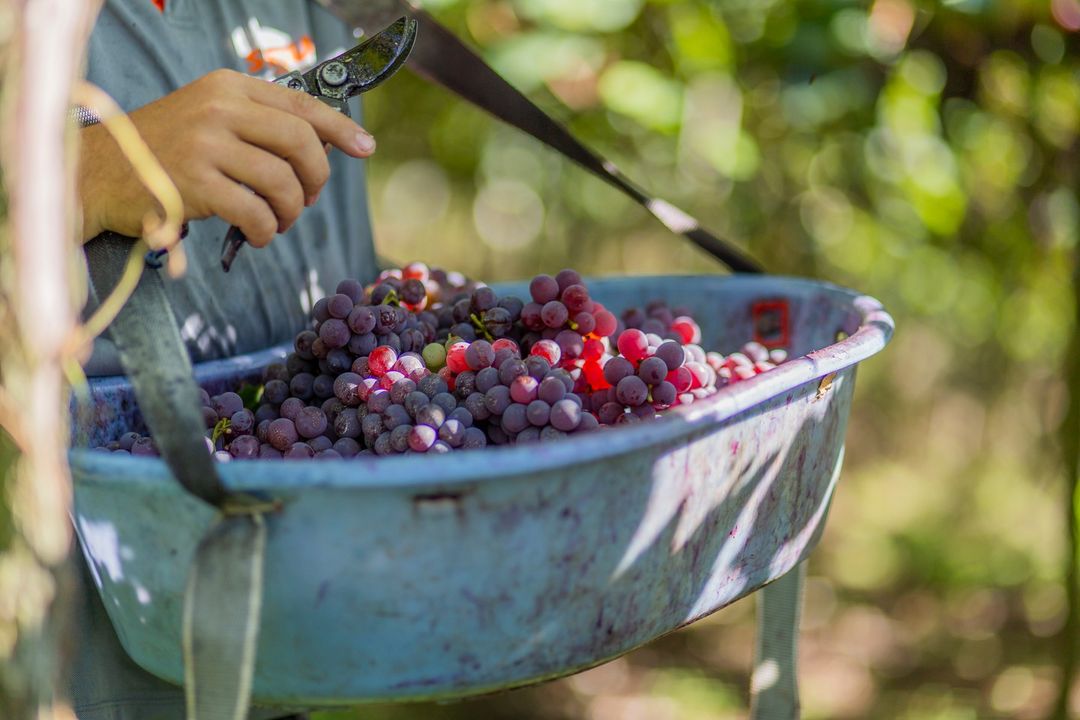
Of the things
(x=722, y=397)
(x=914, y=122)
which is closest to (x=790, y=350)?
(x=722, y=397)

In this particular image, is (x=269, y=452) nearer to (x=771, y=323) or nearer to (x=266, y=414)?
(x=266, y=414)

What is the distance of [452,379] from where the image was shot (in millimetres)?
1000

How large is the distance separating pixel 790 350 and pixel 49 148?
1.01m

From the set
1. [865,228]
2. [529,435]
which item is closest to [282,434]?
[529,435]

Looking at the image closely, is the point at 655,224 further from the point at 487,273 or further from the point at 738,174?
the point at 738,174

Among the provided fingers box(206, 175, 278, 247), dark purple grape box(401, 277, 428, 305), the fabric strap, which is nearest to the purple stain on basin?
the fabric strap

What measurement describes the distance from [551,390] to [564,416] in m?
0.03

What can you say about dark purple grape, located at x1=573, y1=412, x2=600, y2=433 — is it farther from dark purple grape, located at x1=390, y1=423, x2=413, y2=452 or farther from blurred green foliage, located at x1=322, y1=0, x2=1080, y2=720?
blurred green foliage, located at x1=322, y1=0, x2=1080, y2=720

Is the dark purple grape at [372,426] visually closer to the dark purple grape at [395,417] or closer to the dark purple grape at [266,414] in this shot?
the dark purple grape at [395,417]

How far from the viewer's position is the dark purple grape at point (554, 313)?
41.9 inches

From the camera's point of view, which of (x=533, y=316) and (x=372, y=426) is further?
(x=533, y=316)

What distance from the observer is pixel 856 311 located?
120 centimetres

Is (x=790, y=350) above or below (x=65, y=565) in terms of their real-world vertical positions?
below

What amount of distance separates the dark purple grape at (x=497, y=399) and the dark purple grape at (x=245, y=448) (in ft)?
0.71
